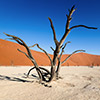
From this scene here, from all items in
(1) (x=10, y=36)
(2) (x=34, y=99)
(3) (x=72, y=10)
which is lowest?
(2) (x=34, y=99)

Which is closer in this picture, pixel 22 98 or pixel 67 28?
pixel 22 98

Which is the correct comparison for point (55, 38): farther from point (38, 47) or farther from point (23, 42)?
point (23, 42)

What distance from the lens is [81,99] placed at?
2529 millimetres

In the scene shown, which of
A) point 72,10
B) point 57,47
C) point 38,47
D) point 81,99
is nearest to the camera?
point 81,99

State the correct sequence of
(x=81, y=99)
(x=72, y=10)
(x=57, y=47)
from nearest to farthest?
(x=81, y=99) < (x=72, y=10) < (x=57, y=47)

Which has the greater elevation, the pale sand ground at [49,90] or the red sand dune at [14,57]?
the red sand dune at [14,57]

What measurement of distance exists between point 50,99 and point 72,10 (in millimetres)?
3353

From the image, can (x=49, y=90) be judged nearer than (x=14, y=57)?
Yes

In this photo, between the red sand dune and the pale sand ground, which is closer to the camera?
the pale sand ground

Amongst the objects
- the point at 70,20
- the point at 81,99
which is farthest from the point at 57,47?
the point at 81,99

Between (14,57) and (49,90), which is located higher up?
(14,57)

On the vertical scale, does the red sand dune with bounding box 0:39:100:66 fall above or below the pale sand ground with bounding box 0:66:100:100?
above

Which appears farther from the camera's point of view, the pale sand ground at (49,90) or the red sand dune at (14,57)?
the red sand dune at (14,57)

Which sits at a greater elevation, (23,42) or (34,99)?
(23,42)
